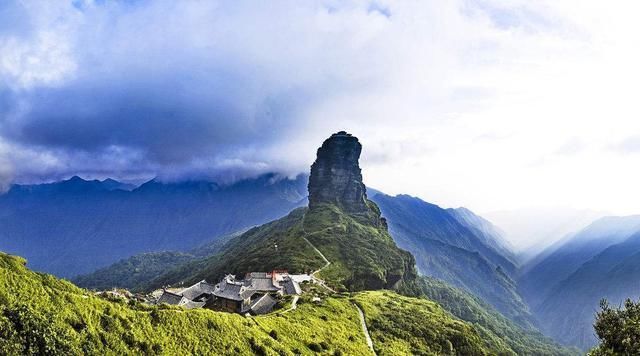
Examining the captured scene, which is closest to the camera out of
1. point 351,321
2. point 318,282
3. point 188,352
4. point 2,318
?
point 2,318

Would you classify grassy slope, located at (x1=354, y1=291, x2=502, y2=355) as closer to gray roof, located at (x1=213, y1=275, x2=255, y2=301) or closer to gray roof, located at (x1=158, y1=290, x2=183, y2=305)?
gray roof, located at (x1=213, y1=275, x2=255, y2=301)

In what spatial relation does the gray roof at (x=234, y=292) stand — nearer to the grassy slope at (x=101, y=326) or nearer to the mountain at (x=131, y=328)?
the mountain at (x=131, y=328)

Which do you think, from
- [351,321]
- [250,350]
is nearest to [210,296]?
[351,321]

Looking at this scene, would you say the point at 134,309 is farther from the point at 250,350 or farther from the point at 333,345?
the point at 333,345

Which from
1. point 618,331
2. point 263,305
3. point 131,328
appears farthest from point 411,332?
point 131,328

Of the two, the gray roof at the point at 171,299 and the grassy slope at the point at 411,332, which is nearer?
the grassy slope at the point at 411,332

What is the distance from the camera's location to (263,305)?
96375 mm

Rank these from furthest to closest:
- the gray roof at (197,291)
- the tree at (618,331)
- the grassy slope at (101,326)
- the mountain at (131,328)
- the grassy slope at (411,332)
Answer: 1. the gray roof at (197,291)
2. the grassy slope at (411,332)
3. the tree at (618,331)
4. the mountain at (131,328)
5. the grassy slope at (101,326)

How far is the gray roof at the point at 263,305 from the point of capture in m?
93.2

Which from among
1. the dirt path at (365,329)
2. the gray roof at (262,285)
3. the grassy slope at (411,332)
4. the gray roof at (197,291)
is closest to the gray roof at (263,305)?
the gray roof at (262,285)

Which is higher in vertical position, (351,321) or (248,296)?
(248,296)

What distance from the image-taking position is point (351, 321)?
92.4m

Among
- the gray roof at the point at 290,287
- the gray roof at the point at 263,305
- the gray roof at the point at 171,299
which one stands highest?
the gray roof at the point at 171,299

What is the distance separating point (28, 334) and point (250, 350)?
78.0ft
